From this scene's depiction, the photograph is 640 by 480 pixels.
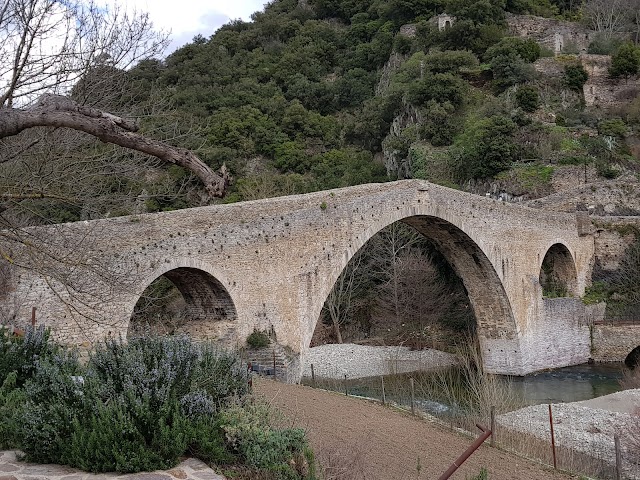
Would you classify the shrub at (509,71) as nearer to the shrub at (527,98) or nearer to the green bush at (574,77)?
the shrub at (527,98)

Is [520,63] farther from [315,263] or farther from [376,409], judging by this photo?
[376,409]

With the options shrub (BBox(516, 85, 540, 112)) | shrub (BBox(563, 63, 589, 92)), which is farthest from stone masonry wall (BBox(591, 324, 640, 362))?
shrub (BBox(563, 63, 589, 92))

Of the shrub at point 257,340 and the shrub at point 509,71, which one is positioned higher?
the shrub at point 509,71

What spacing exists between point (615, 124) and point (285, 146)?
16463 millimetres

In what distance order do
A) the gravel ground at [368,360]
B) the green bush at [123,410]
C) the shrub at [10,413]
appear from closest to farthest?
the green bush at [123,410] → the shrub at [10,413] → the gravel ground at [368,360]

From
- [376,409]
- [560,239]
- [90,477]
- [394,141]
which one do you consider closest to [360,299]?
[560,239]

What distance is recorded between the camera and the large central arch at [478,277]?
1753cm

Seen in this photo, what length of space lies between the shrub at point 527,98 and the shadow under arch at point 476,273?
14.6m

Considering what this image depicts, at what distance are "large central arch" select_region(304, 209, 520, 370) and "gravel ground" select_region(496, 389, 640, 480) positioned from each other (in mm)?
4950

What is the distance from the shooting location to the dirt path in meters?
6.42

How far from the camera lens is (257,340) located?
12164mm

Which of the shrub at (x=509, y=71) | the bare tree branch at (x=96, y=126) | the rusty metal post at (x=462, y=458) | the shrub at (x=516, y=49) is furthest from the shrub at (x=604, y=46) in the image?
the bare tree branch at (x=96, y=126)

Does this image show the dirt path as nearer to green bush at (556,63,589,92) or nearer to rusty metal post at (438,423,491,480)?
rusty metal post at (438,423,491,480)

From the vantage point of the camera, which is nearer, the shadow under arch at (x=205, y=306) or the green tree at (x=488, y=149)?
the shadow under arch at (x=205, y=306)
